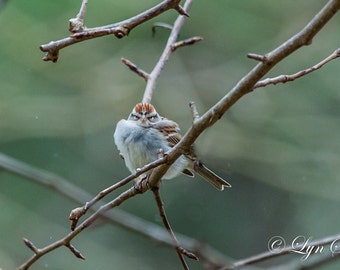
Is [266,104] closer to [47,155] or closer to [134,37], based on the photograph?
[134,37]

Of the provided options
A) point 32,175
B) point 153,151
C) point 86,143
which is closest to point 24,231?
point 86,143

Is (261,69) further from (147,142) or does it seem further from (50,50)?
(147,142)

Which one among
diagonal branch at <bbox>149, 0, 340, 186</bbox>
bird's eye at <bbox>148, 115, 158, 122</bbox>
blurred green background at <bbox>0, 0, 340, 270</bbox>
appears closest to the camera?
Answer: diagonal branch at <bbox>149, 0, 340, 186</bbox>

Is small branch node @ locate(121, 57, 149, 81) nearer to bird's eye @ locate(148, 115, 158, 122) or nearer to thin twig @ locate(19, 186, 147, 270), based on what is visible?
bird's eye @ locate(148, 115, 158, 122)

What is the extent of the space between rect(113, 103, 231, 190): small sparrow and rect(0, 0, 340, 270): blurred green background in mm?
2150

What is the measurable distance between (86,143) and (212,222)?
1.13 m

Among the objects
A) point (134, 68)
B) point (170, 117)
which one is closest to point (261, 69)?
point (134, 68)

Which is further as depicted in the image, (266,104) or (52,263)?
(266,104)

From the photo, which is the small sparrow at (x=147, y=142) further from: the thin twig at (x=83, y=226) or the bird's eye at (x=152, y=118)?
the thin twig at (x=83, y=226)

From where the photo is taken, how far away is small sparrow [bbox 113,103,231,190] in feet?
10.0

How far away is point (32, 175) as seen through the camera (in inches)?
95.8

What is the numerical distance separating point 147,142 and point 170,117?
2.34 m

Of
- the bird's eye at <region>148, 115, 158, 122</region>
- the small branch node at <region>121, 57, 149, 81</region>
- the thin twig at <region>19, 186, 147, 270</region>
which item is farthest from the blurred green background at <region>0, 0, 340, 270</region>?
the thin twig at <region>19, 186, 147, 270</region>

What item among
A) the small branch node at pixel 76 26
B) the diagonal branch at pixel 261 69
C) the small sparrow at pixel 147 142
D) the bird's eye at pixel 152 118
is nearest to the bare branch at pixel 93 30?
the small branch node at pixel 76 26
